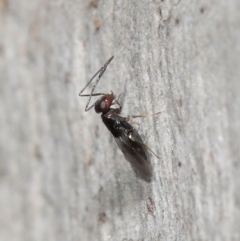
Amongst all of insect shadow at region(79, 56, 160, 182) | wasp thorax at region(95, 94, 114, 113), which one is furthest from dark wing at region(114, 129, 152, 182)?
wasp thorax at region(95, 94, 114, 113)

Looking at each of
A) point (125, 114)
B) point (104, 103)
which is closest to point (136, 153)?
point (125, 114)

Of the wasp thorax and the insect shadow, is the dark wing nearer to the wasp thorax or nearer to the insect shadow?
the insect shadow

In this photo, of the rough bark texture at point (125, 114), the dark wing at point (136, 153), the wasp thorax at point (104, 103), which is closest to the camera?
the rough bark texture at point (125, 114)

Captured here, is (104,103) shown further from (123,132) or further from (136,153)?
(136,153)

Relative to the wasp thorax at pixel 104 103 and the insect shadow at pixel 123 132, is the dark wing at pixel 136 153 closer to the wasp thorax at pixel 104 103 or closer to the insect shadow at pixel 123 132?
the insect shadow at pixel 123 132

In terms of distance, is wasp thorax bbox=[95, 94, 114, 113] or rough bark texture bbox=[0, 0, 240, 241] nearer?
rough bark texture bbox=[0, 0, 240, 241]

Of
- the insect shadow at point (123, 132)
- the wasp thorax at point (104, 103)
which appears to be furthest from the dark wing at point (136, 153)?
the wasp thorax at point (104, 103)

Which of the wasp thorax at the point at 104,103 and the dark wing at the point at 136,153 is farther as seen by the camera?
the wasp thorax at the point at 104,103

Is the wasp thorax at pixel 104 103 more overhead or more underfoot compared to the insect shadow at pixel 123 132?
more overhead
